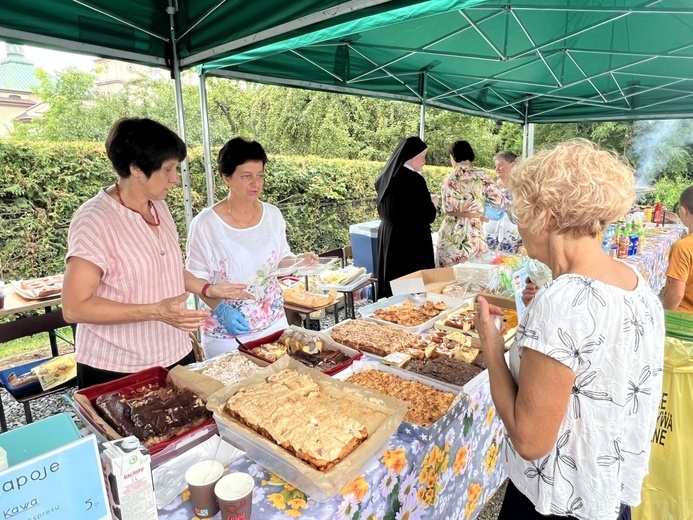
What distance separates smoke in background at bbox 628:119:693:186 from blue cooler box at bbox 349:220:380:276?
12433 mm

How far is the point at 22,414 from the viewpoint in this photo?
154 inches

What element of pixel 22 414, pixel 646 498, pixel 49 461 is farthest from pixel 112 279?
pixel 22 414

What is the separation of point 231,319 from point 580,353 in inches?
59.1

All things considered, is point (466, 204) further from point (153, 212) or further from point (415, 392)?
point (153, 212)

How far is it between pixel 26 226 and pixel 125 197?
17.9 ft

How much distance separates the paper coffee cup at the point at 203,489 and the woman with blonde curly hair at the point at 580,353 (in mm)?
740

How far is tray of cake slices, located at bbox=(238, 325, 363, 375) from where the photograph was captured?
1.77 meters

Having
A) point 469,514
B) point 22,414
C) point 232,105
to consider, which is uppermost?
point 232,105

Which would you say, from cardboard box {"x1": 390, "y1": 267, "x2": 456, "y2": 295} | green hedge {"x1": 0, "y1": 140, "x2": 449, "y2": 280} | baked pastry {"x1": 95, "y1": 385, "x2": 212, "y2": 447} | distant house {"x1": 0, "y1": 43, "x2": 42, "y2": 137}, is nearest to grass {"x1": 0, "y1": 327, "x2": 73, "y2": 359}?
green hedge {"x1": 0, "y1": 140, "x2": 449, "y2": 280}

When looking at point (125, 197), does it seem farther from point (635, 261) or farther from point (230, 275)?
point (635, 261)

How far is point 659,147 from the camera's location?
14.6 meters

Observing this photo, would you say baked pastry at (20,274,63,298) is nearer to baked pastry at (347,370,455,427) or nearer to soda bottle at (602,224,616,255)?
baked pastry at (347,370,455,427)

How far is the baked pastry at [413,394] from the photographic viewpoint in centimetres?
144

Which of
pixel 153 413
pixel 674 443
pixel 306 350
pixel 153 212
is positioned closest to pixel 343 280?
pixel 306 350
